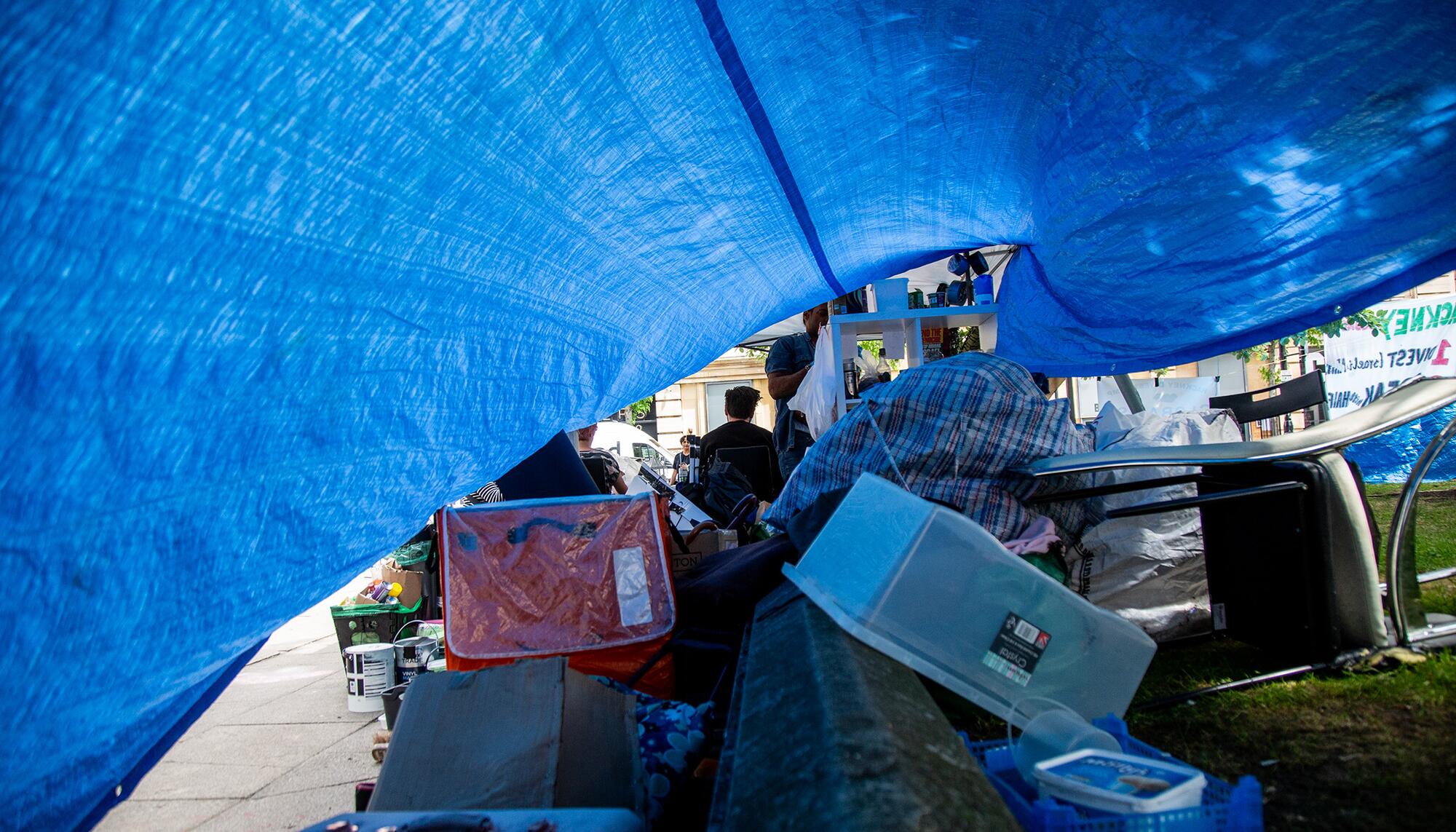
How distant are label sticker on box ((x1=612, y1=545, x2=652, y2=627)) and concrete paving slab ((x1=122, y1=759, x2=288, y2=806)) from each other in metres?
1.65

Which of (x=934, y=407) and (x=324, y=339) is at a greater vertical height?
(x=324, y=339)

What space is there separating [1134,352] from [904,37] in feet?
9.34

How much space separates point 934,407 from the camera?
2.83 metres

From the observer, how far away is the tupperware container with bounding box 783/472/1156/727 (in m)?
1.86

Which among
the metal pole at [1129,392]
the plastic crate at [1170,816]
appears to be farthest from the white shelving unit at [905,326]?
the plastic crate at [1170,816]

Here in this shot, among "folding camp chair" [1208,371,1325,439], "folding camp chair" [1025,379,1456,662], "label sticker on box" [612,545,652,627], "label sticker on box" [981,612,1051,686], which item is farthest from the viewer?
"folding camp chair" [1208,371,1325,439]

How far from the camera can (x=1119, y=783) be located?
123 centimetres

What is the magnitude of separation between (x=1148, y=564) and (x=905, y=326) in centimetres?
301

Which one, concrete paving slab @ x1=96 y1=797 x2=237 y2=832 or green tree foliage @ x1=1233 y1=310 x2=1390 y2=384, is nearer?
concrete paving slab @ x1=96 y1=797 x2=237 y2=832

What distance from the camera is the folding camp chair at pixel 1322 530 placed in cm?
220

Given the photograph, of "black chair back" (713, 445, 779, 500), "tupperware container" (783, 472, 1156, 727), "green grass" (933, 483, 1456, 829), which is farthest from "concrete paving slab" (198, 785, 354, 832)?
"black chair back" (713, 445, 779, 500)

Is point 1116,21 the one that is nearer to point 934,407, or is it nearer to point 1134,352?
point 934,407

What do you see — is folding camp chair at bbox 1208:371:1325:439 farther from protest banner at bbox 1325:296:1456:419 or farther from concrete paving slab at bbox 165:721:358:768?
protest banner at bbox 1325:296:1456:419

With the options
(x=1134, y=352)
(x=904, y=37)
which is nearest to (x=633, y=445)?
(x=1134, y=352)
